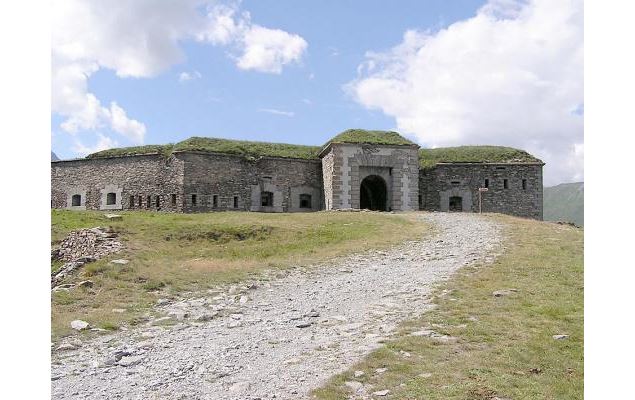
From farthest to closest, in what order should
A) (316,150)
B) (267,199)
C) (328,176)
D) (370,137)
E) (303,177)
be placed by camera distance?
(316,150) < (303,177) < (267,199) < (328,176) < (370,137)

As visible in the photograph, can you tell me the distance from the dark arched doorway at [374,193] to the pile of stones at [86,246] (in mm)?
17254

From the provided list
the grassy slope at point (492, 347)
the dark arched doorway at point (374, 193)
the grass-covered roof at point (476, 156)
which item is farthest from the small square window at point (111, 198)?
the grassy slope at point (492, 347)

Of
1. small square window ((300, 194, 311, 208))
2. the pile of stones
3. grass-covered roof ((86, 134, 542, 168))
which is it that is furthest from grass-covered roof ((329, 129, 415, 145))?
the pile of stones

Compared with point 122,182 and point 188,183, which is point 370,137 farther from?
point 122,182

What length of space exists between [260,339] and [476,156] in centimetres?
2814

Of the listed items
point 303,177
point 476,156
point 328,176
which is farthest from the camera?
point 476,156

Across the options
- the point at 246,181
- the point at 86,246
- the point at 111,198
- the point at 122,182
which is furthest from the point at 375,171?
the point at 86,246

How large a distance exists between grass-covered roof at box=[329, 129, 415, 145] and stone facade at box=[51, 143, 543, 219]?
36 cm

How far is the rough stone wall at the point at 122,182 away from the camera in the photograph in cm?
3042

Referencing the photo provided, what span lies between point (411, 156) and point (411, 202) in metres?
2.77

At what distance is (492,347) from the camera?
695 centimetres

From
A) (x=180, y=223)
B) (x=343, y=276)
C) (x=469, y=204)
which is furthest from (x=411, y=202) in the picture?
(x=343, y=276)

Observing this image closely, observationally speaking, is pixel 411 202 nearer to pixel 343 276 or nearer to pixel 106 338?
pixel 343 276

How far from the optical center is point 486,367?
6176 millimetres
